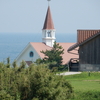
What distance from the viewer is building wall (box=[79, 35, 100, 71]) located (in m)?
34.2

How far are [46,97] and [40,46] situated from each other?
30.4 m

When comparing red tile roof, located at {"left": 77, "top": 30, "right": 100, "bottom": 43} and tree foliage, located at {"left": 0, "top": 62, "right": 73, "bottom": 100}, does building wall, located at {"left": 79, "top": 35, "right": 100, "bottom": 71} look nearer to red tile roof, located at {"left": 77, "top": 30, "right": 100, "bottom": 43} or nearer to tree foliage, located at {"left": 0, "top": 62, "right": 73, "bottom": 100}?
red tile roof, located at {"left": 77, "top": 30, "right": 100, "bottom": 43}

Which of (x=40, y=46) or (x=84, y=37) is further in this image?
(x=40, y=46)

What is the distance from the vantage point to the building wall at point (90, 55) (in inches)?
1348

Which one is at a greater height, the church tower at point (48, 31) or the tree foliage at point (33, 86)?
the church tower at point (48, 31)

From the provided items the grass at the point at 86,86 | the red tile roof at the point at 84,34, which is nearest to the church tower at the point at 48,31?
the red tile roof at the point at 84,34

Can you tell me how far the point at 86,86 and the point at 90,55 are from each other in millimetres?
9437

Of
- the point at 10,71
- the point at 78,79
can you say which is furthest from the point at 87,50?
the point at 10,71

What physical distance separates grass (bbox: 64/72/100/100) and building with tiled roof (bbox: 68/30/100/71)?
405 cm

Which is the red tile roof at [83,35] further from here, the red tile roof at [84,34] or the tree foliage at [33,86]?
the tree foliage at [33,86]

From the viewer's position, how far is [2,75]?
19375 millimetres

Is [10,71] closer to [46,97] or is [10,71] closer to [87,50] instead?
[46,97]

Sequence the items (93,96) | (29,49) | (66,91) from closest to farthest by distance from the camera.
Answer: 1. (66,91)
2. (93,96)
3. (29,49)

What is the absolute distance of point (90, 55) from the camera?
3444cm
